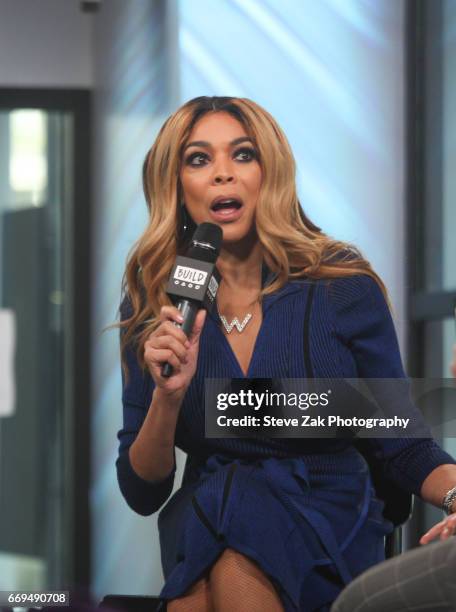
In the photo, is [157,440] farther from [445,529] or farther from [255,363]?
[445,529]

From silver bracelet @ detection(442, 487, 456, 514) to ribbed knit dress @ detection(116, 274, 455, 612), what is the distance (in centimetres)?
7

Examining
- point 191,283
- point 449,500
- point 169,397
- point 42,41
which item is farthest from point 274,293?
point 42,41

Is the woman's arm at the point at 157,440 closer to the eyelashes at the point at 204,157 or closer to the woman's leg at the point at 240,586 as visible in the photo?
the woman's leg at the point at 240,586

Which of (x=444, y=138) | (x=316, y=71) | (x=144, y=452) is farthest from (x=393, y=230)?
(x=144, y=452)

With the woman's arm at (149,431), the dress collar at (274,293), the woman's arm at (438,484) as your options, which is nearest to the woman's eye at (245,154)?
the dress collar at (274,293)

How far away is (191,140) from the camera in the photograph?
1939 millimetres

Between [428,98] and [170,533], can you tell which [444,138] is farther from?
[170,533]

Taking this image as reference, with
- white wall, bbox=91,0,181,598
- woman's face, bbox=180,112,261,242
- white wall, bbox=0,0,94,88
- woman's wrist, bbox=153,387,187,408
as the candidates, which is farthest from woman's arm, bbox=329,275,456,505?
white wall, bbox=0,0,94,88

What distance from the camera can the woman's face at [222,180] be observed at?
6.25 feet

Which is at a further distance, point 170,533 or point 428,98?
point 428,98

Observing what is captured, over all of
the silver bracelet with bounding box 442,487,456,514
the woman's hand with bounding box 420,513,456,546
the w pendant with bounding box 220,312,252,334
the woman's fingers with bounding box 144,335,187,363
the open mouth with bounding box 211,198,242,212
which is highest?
the open mouth with bounding box 211,198,242,212

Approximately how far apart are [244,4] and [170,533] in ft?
3.78

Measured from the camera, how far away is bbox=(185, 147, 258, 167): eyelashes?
192 cm

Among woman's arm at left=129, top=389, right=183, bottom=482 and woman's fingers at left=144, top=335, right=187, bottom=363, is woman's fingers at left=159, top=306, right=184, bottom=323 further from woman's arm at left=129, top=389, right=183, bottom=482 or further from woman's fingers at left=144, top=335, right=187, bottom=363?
woman's arm at left=129, top=389, right=183, bottom=482
